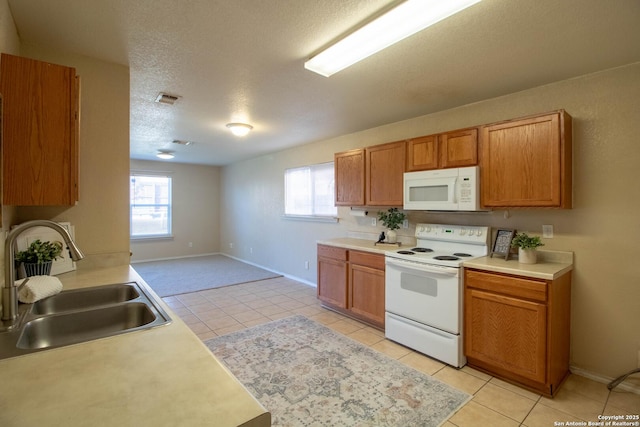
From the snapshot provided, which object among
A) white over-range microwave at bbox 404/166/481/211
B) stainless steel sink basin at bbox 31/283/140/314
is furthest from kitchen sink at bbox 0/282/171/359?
white over-range microwave at bbox 404/166/481/211

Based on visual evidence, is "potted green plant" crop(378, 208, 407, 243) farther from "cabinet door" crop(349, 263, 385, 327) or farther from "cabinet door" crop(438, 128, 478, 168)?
"cabinet door" crop(438, 128, 478, 168)

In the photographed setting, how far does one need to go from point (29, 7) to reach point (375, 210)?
357cm

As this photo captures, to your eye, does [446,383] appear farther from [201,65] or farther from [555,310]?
[201,65]

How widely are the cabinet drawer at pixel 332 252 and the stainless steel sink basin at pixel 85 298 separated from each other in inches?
95.2

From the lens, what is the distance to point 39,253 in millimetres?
1824

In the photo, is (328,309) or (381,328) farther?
(328,309)

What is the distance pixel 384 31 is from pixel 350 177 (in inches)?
89.9

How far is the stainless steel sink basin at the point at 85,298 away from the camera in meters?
1.56

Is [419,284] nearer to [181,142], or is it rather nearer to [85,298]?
[85,298]

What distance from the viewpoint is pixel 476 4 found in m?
1.60

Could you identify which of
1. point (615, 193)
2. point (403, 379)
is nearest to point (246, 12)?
point (403, 379)

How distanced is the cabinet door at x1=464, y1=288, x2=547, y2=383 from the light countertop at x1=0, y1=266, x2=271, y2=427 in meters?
2.25

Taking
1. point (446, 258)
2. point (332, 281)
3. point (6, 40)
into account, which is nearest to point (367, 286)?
point (332, 281)

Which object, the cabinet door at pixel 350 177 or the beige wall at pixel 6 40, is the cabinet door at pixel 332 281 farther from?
the beige wall at pixel 6 40
